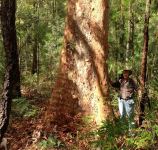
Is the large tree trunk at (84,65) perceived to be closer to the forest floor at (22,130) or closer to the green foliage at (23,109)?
the forest floor at (22,130)

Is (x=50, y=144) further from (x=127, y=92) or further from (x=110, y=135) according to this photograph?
(x=127, y=92)

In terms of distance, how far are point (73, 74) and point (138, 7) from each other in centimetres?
973

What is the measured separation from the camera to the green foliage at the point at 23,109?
1105cm

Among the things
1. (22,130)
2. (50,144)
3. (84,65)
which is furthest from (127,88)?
(22,130)

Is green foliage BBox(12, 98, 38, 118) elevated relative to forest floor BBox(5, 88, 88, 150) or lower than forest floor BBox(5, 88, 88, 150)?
elevated

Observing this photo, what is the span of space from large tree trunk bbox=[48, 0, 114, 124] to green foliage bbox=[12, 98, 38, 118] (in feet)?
3.30

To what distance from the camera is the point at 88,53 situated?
33.4ft

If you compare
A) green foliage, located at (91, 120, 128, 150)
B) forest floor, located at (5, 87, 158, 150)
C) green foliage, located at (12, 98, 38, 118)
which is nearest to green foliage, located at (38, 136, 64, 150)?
forest floor, located at (5, 87, 158, 150)

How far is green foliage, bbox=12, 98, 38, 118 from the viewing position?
1105 centimetres

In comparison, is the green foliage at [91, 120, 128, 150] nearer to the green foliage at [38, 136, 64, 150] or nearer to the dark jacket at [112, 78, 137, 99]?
the green foliage at [38, 136, 64, 150]

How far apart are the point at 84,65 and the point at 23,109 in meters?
2.34

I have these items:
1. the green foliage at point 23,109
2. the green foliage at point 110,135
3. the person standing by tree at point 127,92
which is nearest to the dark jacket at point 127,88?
the person standing by tree at point 127,92

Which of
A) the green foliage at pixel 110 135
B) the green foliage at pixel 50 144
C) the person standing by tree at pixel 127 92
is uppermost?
the person standing by tree at pixel 127 92

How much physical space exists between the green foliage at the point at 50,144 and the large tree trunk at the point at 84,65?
2.83 feet
